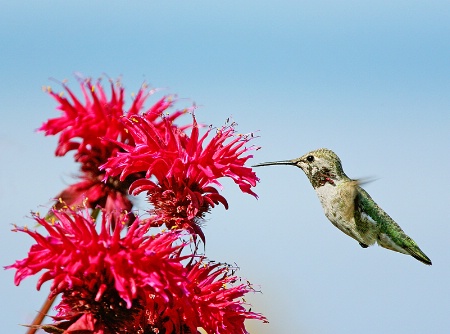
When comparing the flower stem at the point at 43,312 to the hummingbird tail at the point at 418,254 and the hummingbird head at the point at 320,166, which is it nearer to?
the hummingbird head at the point at 320,166

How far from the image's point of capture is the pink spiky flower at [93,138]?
17.4 ft

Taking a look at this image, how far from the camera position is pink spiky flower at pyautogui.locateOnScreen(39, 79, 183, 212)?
209 inches

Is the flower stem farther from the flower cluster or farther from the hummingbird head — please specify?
the hummingbird head

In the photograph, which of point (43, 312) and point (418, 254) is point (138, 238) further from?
point (418, 254)

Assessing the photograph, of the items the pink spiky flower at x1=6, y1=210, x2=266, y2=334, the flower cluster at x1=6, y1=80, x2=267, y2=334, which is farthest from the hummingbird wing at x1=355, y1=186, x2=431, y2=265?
the pink spiky flower at x1=6, y1=210, x2=266, y2=334

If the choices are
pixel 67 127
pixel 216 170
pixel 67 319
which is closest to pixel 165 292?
pixel 67 319

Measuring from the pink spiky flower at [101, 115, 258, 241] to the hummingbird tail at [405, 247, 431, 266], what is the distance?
5.96 ft

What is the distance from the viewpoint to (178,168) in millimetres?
4691

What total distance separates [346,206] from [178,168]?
5.41 feet

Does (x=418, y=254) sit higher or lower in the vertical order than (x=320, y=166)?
lower

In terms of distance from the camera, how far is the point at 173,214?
4551 millimetres

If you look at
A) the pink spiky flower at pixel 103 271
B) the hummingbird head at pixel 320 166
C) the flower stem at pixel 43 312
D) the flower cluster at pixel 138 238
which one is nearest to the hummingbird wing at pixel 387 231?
the hummingbird head at pixel 320 166

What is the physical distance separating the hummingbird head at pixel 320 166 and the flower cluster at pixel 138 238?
0.96 metres

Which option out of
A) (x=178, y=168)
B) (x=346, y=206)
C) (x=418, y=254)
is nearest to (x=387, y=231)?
(x=418, y=254)
